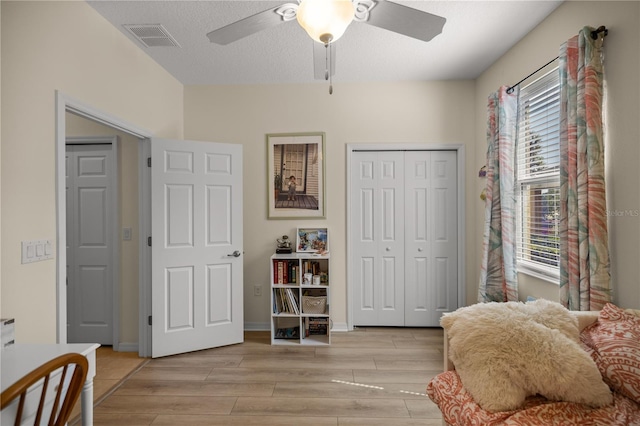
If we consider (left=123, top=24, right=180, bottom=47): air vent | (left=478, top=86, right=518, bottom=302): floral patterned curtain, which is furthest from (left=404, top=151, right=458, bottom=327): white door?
(left=123, top=24, right=180, bottom=47): air vent

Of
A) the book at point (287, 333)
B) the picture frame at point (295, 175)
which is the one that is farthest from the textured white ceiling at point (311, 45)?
the book at point (287, 333)

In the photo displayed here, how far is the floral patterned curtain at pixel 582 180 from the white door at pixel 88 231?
12.1 feet

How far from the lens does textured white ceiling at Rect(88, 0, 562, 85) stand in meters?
2.17

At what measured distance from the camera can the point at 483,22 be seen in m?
2.35

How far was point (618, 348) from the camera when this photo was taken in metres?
1.39

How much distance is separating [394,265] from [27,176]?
308 cm

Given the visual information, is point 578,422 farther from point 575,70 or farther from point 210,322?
point 210,322

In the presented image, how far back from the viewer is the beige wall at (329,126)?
3.44m

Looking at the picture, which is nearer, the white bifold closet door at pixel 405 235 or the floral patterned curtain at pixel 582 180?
the floral patterned curtain at pixel 582 180

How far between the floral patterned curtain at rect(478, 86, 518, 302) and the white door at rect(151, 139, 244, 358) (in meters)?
2.32

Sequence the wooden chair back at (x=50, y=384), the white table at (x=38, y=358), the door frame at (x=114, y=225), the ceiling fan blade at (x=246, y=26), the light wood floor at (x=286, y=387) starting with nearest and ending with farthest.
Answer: the wooden chair back at (x=50, y=384) → the white table at (x=38, y=358) → the ceiling fan blade at (x=246, y=26) → the light wood floor at (x=286, y=387) → the door frame at (x=114, y=225)

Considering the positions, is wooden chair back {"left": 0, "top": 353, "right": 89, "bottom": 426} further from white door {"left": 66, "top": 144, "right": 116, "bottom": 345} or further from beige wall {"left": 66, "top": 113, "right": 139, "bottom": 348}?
white door {"left": 66, "top": 144, "right": 116, "bottom": 345}

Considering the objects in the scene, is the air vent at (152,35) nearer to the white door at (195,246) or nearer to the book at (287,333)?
the white door at (195,246)

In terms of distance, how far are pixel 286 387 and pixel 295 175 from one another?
6.71ft
